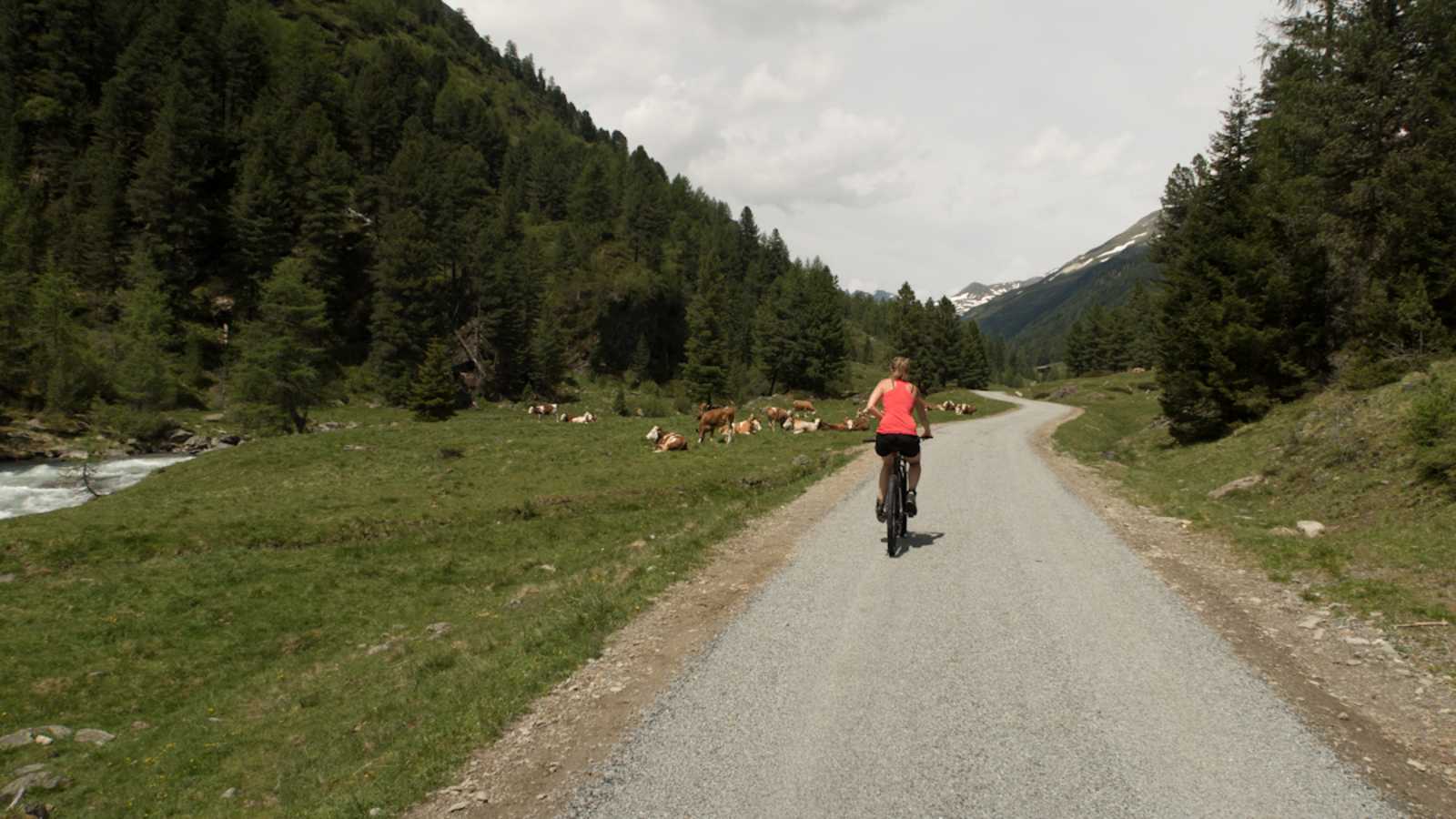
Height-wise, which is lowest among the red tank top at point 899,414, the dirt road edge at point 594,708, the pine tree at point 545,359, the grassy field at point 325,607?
the grassy field at point 325,607

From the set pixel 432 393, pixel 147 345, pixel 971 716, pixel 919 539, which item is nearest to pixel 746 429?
pixel 919 539

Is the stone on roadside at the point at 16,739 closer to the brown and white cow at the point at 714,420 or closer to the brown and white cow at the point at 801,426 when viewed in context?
the brown and white cow at the point at 714,420

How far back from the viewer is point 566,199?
5399 inches

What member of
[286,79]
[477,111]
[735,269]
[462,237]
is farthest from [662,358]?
[477,111]

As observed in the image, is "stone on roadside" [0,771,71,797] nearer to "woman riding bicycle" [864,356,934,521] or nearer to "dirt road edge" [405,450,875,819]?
"dirt road edge" [405,450,875,819]

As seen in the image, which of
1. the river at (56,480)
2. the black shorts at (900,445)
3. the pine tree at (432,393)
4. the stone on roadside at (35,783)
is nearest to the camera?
the stone on roadside at (35,783)

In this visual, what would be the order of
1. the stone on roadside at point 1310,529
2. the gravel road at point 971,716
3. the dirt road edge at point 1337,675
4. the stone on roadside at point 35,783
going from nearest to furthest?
the gravel road at point 971,716 < the dirt road edge at point 1337,675 < the stone on roadside at point 35,783 < the stone on roadside at point 1310,529

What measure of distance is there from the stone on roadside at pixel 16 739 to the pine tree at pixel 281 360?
43.2m

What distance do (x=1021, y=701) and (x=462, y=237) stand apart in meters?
93.0

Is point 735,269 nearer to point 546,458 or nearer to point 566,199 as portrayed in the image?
point 566,199

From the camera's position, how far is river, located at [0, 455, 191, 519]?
29266 mm

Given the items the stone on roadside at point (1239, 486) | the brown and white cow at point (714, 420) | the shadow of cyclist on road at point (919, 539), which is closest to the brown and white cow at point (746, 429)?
the brown and white cow at point (714, 420)

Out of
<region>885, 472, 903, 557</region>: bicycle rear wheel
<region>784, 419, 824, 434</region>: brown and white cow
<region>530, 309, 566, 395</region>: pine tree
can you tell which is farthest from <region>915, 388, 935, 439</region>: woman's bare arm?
<region>530, 309, 566, 395</region>: pine tree

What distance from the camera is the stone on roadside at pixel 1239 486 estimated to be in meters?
16.6
